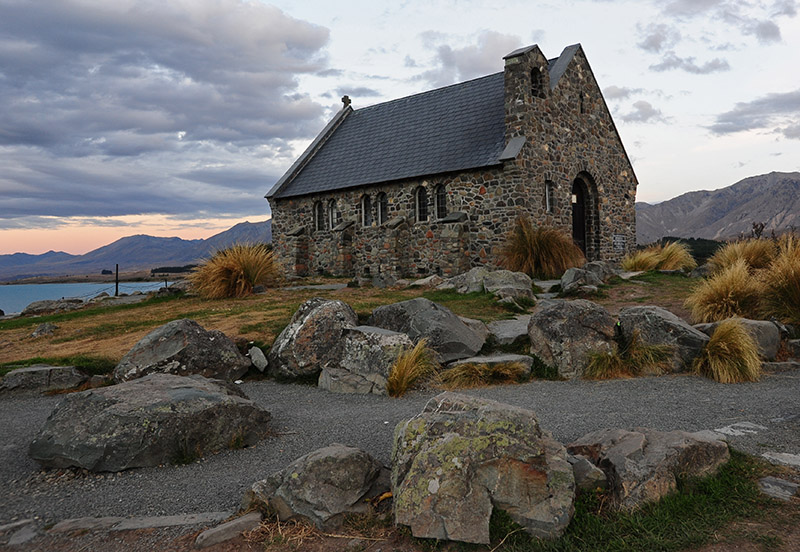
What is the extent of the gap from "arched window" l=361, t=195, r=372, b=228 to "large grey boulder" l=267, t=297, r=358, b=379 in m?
14.6

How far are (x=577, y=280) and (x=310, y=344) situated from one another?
7.59m

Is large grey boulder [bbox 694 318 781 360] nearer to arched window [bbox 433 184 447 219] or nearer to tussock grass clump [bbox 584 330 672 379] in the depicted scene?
tussock grass clump [bbox 584 330 672 379]

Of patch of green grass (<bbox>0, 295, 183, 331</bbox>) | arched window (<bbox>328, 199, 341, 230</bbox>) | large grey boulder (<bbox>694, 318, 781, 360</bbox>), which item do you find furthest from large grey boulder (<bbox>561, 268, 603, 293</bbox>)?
arched window (<bbox>328, 199, 341, 230</bbox>)

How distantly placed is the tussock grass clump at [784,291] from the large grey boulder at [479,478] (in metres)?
7.02

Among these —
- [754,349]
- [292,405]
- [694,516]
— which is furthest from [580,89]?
[694,516]

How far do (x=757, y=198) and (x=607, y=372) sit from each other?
8755 inches

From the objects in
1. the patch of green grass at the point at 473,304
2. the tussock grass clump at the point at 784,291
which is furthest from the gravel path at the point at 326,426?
the patch of green grass at the point at 473,304

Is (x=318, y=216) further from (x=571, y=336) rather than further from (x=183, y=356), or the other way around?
(x=571, y=336)

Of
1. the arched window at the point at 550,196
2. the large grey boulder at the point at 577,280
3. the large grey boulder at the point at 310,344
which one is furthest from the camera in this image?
the arched window at the point at 550,196

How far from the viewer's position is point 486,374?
24.4 ft

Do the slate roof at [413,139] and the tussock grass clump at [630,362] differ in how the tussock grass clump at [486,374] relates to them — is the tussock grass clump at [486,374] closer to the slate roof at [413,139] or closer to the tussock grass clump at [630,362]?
the tussock grass clump at [630,362]

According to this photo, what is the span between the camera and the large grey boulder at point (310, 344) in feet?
26.2

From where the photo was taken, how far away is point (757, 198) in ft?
622

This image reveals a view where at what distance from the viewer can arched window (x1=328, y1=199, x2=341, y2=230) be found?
23812 mm
